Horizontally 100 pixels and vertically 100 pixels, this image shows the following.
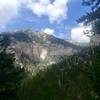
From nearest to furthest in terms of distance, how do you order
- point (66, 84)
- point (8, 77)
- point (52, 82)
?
point (66, 84), point (52, 82), point (8, 77)

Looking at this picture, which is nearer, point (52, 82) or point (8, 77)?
point (52, 82)

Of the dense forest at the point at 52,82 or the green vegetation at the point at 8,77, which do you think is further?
the green vegetation at the point at 8,77

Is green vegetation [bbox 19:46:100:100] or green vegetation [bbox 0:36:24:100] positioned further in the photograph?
green vegetation [bbox 0:36:24:100]

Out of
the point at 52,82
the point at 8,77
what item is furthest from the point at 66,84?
the point at 8,77

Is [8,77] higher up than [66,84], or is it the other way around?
[8,77]

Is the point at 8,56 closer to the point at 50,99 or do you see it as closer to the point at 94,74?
the point at 50,99

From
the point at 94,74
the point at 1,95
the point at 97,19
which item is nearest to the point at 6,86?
the point at 1,95

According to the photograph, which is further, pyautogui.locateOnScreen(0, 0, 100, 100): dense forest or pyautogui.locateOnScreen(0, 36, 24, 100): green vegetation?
pyautogui.locateOnScreen(0, 36, 24, 100): green vegetation

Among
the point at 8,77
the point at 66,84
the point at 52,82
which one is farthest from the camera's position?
the point at 8,77

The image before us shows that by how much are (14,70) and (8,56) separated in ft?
1.63

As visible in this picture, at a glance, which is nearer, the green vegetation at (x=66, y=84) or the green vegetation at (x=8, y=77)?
the green vegetation at (x=66, y=84)

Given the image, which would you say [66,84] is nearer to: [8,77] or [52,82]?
[52,82]

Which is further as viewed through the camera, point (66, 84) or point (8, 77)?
point (8, 77)

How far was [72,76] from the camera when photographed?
888 centimetres
